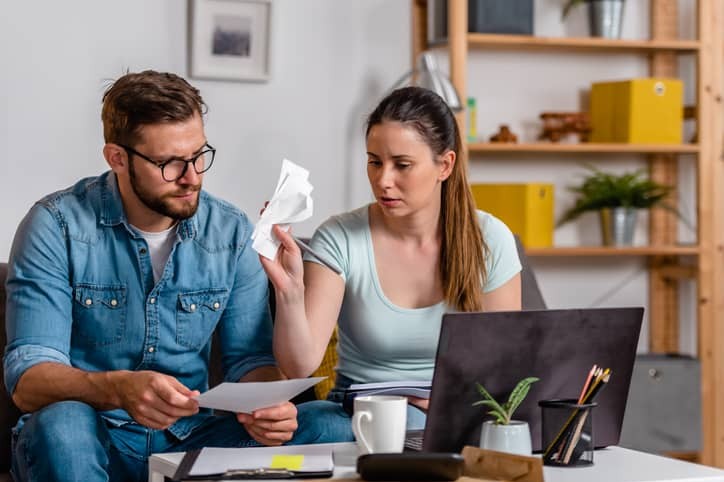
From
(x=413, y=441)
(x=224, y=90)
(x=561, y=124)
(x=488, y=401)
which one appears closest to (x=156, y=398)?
(x=413, y=441)

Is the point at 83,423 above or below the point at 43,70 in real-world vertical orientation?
below

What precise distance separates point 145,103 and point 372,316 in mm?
607

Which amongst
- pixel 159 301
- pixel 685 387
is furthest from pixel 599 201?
pixel 159 301

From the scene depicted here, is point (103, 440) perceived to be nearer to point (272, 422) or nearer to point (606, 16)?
point (272, 422)

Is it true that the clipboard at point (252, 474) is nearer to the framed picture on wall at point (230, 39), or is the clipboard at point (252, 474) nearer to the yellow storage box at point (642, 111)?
the framed picture on wall at point (230, 39)

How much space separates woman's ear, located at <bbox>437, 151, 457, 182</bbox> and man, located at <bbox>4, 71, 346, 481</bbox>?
0.42 m

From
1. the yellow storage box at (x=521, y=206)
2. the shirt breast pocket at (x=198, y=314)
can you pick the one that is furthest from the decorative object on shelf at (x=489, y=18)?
the shirt breast pocket at (x=198, y=314)

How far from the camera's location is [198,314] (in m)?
2.20

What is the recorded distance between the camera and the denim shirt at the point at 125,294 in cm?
205

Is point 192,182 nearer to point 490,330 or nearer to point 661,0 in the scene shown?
point 490,330

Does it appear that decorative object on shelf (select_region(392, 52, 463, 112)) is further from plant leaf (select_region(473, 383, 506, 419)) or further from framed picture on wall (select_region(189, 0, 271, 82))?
plant leaf (select_region(473, 383, 506, 419))

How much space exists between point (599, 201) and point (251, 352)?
211 cm

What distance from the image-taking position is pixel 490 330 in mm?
1599

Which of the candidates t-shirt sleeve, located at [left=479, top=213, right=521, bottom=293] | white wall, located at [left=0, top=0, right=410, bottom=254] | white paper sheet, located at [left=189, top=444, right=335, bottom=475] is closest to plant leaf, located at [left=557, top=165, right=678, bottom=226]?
white wall, located at [left=0, top=0, right=410, bottom=254]
